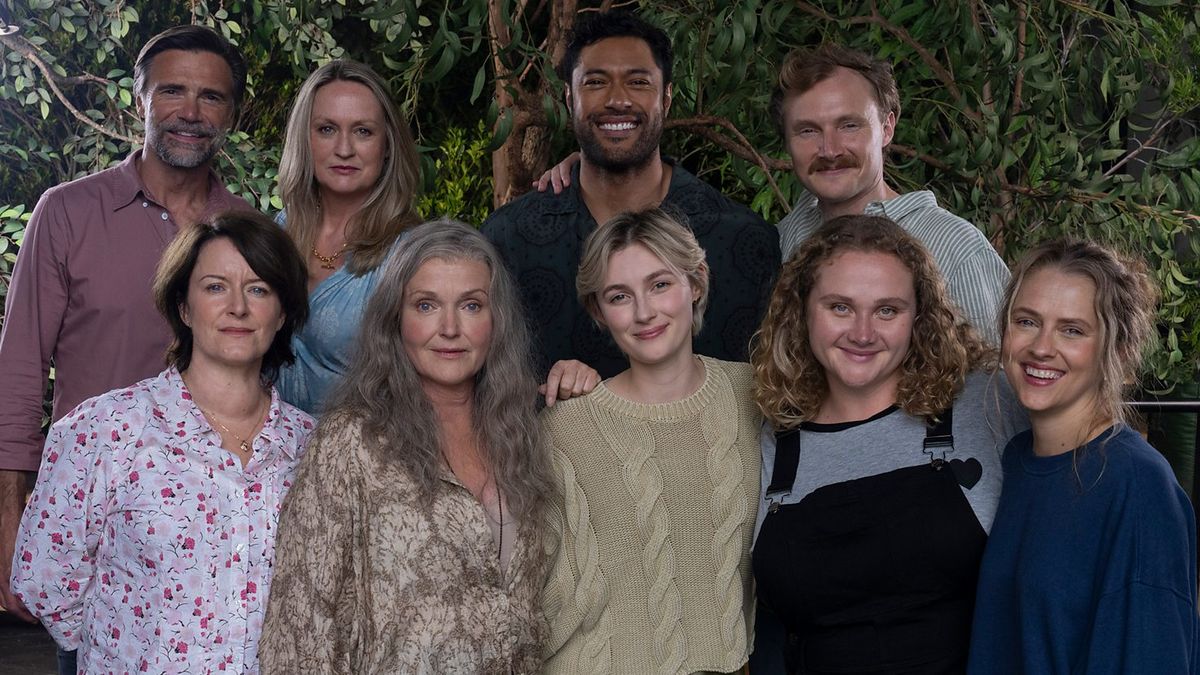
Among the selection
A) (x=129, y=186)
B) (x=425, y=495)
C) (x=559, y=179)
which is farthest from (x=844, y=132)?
(x=129, y=186)

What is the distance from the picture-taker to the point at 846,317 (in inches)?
94.1

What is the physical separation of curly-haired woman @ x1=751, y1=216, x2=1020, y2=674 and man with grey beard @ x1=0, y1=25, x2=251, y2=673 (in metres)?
1.38

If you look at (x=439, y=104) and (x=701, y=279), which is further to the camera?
(x=439, y=104)

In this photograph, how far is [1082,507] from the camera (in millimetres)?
2031

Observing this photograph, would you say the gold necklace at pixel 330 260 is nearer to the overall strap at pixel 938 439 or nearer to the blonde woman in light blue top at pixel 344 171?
the blonde woman in light blue top at pixel 344 171

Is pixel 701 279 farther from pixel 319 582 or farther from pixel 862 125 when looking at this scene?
pixel 319 582

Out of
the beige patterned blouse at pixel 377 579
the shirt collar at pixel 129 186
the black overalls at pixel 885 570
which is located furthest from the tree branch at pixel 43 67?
the black overalls at pixel 885 570

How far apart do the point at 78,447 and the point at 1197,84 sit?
452cm

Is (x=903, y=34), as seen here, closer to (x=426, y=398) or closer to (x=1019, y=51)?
(x=1019, y=51)

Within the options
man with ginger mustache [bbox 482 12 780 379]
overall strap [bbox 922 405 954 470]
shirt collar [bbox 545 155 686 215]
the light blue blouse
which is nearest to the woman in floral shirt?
the light blue blouse

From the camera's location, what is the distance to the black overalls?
2219 millimetres

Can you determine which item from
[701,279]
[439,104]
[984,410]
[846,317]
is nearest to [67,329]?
[701,279]

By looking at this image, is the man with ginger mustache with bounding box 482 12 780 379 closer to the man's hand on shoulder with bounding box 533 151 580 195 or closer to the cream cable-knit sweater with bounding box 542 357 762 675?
the man's hand on shoulder with bounding box 533 151 580 195

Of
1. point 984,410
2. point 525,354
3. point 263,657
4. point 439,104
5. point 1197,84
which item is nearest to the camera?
point 263,657
